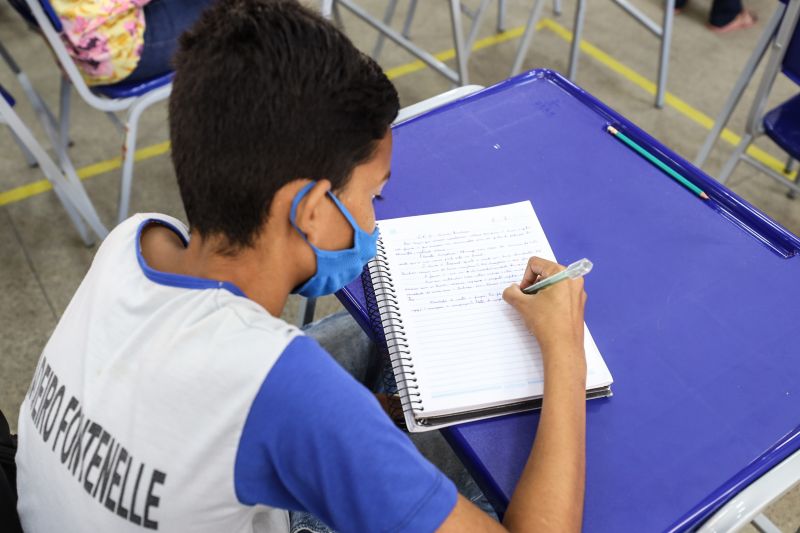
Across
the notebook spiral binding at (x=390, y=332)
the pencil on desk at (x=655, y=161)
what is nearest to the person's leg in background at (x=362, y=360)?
the notebook spiral binding at (x=390, y=332)

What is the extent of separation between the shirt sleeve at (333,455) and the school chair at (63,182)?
144cm

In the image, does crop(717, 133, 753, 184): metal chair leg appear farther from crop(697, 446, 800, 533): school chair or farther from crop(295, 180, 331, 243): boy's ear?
crop(295, 180, 331, 243): boy's ear

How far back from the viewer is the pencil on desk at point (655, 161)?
106cm

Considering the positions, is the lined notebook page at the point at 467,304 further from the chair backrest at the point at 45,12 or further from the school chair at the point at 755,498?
the chair backrest at the point at 45,12

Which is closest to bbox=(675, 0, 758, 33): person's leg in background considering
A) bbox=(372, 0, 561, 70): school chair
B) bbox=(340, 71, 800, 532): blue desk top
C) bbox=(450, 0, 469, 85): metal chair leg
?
bbox=(372, 0, 561, 70): school chair

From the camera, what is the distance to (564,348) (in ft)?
2.59

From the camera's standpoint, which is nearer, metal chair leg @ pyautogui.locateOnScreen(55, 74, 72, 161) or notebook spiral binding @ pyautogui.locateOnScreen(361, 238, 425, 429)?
notebook spiral binding @ pyautogui.locateOnScreen(361, 238, 425, 429)

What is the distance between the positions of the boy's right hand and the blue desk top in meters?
0.07

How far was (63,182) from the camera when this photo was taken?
1856 mm

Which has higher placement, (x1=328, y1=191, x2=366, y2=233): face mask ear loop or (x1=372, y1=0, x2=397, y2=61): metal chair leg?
(x1=328, y1=191, x2=366, y2=233): face mask ear loop

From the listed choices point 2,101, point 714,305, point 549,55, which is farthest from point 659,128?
point 2,101

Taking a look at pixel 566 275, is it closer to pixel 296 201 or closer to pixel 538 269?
pixel 538 269

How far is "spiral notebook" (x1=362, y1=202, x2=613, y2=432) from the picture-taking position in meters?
0.79

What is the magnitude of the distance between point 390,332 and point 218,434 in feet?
1.00
